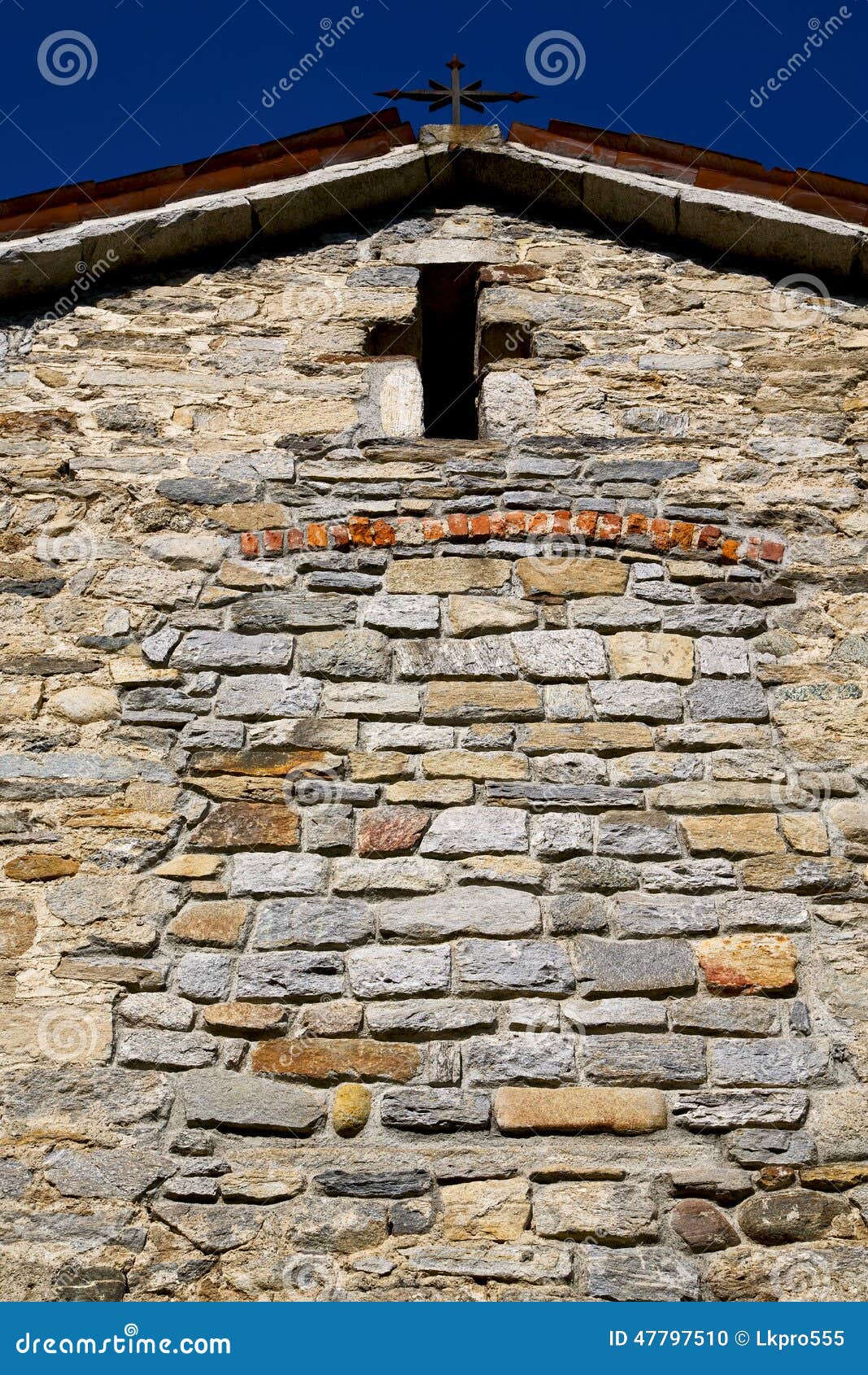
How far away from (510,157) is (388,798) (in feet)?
8.05

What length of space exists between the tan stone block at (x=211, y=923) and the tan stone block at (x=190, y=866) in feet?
0.24

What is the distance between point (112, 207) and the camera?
398 centimetres

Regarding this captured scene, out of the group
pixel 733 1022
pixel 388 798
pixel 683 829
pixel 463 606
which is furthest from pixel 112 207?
pixel 733 1022

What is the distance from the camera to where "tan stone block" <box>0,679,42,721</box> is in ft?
10.1

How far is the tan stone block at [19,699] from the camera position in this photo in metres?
3.08

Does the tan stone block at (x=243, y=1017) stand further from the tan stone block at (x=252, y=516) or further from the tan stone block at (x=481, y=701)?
the tan stone block at (x=252, y=516)

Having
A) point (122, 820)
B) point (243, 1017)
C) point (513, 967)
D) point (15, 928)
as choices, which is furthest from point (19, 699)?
point (513, 967)

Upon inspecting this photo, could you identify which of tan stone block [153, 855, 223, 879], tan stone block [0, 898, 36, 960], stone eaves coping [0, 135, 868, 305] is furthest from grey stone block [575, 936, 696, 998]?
stone eaves coping [0, 135, 868, 305]

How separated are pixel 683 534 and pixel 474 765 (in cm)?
96

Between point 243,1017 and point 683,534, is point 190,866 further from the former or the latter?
point 683,534

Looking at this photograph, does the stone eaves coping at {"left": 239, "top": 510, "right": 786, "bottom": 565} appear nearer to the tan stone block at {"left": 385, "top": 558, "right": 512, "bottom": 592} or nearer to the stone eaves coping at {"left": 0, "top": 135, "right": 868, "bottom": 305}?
the tan stone block at {"left": 385, "top": 558, "right": 512, "bottom": 592}

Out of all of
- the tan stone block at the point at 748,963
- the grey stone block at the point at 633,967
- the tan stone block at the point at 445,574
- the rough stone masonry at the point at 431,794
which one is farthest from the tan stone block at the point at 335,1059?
the tan stone block at the point at 445,574

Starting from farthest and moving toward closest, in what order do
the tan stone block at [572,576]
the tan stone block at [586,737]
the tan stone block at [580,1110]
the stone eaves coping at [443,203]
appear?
the stone eaves coping at [443,203] < the tan stone block at [572,576] < the tan stone block at [586,737] < the tan stone block at [580,1110]

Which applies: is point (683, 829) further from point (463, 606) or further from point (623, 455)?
point (623, 455)
